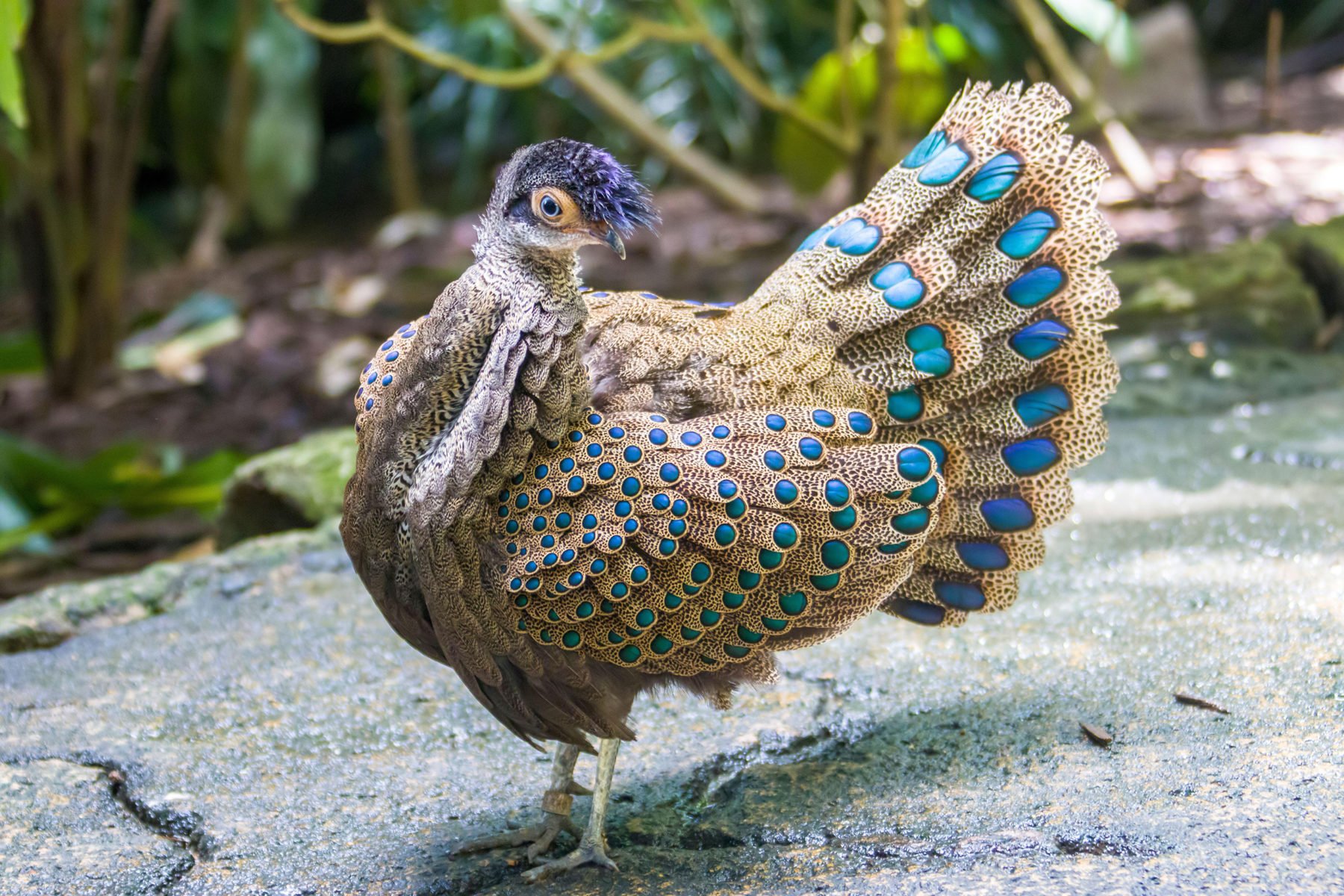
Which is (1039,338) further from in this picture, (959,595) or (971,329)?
(959,595)

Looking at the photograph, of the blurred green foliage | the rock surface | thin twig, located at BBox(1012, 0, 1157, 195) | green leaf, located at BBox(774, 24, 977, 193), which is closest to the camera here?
the rock surface

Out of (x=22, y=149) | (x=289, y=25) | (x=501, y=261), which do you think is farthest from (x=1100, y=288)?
(x=289, y=25)

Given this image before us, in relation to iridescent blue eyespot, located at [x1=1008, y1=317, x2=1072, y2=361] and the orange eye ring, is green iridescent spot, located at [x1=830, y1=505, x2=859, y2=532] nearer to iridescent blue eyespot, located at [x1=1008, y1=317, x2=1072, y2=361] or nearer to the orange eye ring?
iridescent blue eyespot, located at [x1=1008, y1=317, x2=1072, y2=361]

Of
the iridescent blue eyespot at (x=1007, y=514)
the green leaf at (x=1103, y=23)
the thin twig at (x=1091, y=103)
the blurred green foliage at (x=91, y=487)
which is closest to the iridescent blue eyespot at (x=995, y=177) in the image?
the iridescent blue eyespot at (x=1007, y=514)

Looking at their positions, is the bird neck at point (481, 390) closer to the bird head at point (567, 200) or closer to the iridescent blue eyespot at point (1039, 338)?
the bird head at point (567, 200)

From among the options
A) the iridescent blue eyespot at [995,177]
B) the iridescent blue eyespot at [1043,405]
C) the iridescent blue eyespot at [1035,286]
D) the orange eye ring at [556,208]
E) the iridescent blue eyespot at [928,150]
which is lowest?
the iridescent blue eyespot at [1043,405]

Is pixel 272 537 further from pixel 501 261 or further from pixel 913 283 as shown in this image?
pixel 913 283

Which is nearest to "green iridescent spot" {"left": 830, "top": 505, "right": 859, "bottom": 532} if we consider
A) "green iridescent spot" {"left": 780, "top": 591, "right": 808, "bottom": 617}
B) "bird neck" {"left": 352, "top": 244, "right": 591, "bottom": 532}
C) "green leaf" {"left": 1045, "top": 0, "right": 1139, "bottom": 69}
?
"green iridescent spot" {"left": 780, "top": 591, "right": 808, "bottom": 617}
